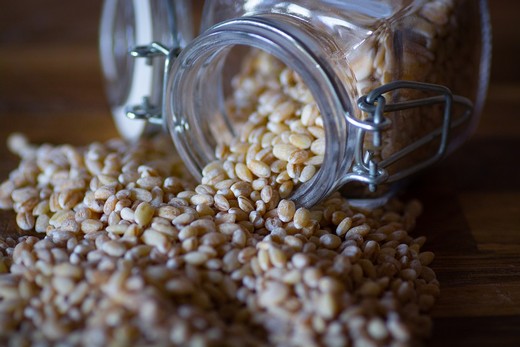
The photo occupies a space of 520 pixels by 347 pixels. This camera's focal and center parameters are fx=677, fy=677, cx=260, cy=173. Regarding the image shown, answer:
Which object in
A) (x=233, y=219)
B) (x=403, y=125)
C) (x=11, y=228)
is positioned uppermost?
(x=403, y=125)

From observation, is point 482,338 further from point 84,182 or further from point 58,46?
point 58,46

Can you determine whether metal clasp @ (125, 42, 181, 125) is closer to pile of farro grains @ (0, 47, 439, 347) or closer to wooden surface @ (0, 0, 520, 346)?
pile of farro grains @ (0, 47, 439, 347)

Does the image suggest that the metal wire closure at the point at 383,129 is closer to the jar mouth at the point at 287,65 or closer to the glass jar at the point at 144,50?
the jar mouth at the point at 287,65

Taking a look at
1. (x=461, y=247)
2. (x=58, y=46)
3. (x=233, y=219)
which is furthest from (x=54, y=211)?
(x=58, y=46)

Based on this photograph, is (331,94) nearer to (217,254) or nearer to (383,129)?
(383,129)

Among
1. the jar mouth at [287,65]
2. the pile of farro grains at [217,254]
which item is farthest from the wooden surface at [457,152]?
the jar mouth at [287,65]
